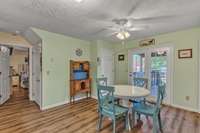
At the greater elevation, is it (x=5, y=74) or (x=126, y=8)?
(x=126, y=8)

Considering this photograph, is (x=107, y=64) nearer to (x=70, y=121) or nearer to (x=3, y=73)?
(x=70, y=121)

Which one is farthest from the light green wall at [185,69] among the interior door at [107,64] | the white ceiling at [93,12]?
the interior door at [107,64]

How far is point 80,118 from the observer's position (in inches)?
119

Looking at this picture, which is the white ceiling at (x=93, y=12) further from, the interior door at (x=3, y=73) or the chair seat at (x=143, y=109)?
the chair seat at (x=143, y=109)

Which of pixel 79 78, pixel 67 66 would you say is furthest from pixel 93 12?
pixel 79 78

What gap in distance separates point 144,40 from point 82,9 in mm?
2869

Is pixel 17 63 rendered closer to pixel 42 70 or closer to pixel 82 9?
pixel 42 70

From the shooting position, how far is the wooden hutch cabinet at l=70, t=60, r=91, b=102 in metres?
4.30

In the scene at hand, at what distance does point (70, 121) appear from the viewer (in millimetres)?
2855

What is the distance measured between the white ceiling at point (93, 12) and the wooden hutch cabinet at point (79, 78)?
5.48 feet

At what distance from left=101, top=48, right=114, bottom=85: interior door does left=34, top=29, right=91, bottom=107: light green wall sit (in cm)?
109

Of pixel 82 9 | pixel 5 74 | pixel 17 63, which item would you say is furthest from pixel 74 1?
pixel 17 63

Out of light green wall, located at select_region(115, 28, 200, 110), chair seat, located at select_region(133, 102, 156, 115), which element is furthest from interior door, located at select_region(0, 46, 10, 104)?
light green wall, located at select_region(115, 28, 200, 110)

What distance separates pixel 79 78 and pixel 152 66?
2.56m
